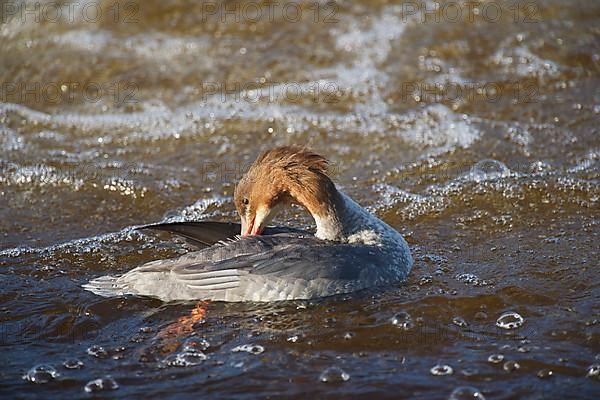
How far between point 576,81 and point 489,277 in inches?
152

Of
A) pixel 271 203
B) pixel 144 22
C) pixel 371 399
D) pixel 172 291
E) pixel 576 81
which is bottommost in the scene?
pixel 371 399

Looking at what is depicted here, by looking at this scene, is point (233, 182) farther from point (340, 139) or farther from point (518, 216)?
point (518, 216)

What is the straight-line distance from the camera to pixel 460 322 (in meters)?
4.23

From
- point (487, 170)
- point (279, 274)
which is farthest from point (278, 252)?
point (487, 170)

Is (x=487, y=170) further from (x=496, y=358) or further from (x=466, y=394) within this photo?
(x=466, y=394)

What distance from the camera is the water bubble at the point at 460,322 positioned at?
4.21 m

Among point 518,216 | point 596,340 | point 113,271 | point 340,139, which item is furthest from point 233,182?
point 596,340

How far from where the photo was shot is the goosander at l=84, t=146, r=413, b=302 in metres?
4.40

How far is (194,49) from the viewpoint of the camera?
28.8 ft

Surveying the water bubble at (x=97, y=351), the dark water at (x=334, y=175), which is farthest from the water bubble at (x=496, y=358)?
the water bubble at (x=97, y=351)

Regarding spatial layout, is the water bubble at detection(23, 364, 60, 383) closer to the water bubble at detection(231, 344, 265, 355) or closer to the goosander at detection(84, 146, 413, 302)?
the goosander at detection(84, 146, 413, 302)

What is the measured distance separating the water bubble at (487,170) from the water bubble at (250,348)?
2.76 m

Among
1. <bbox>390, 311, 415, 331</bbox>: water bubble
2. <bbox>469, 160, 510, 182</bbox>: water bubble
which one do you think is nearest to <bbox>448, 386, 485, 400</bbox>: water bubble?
<bbox>390, 311, 415, 331</bbox>: water bubble

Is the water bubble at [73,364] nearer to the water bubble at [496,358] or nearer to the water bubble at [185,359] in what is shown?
the water bubble at [185,359]
